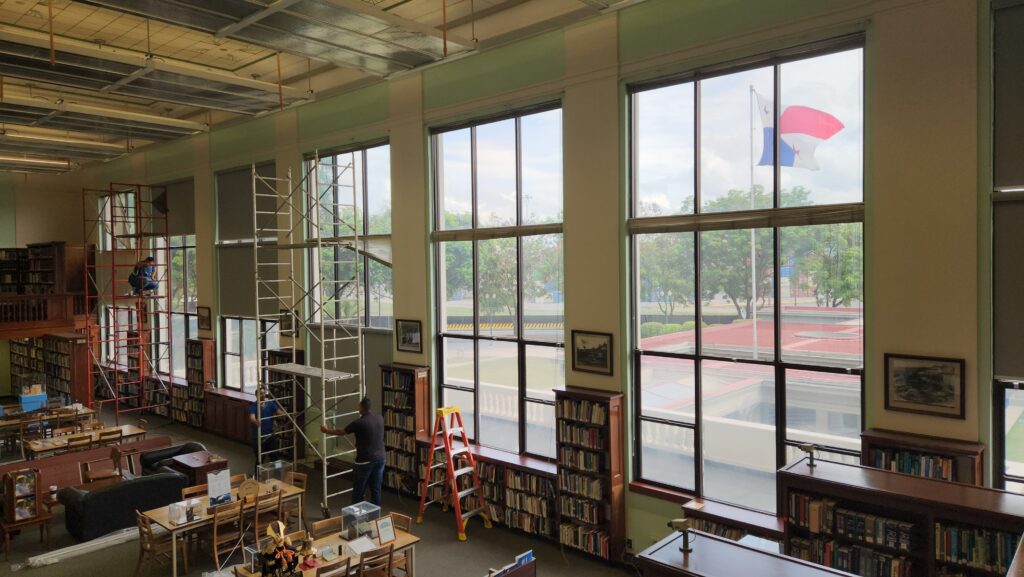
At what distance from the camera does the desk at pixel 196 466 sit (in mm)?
9336

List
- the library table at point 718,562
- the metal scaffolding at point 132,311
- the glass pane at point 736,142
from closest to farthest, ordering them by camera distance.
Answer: the library table at point 718,562 → the glass pane at point 736,142 → the metal scaffolding at point 132,311

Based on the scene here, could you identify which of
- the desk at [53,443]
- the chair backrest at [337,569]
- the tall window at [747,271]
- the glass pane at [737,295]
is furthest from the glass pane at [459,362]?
the desk at [53,443]

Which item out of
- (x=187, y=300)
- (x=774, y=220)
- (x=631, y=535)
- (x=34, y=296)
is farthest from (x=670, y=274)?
(x=34, y=296)

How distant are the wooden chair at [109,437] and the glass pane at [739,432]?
960cm

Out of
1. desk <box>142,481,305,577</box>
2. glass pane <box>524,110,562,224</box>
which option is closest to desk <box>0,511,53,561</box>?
desk <box>142,481,305,577</box>

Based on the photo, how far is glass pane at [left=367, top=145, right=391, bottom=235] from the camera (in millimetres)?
10438

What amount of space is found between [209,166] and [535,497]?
10192mm

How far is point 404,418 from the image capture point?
9.70m

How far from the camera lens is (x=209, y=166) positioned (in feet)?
45.1

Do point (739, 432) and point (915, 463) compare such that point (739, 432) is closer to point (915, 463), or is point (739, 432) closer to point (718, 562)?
point (915, 463)

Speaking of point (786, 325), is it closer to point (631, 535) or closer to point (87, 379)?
point (631, 535)

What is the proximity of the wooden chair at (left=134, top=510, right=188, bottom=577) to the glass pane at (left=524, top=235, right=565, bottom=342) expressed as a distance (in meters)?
4.80

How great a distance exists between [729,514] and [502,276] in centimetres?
411

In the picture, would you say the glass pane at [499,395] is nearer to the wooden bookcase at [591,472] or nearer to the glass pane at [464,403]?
the glass pane at [464,403]
